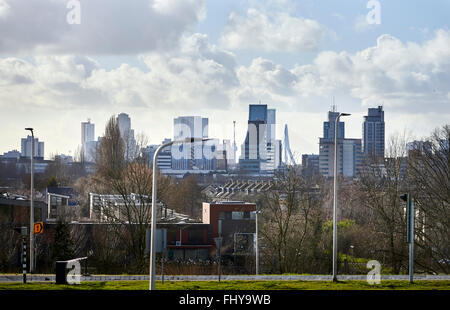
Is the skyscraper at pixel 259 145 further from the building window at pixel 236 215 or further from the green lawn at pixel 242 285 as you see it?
the green lawn at pixel 242 285

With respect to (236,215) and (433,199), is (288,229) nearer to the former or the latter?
(433,199)

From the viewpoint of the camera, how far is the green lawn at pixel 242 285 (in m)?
16.1

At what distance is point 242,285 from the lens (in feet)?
55.5

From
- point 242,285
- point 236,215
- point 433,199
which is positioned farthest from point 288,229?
point 242,285

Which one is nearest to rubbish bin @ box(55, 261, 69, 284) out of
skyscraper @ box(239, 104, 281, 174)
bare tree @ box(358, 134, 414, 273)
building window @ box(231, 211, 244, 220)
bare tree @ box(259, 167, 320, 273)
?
bare tree @ box(259, 167, 320, 273)

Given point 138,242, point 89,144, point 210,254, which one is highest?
point 89,144

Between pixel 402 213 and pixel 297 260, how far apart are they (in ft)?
21.6

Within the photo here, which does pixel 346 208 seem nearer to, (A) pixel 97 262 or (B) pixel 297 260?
(B) pixel 297 260

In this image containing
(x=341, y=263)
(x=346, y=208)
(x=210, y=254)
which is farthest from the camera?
(x=346, y=208)
